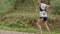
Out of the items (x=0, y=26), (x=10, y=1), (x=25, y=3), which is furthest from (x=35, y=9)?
(x=0, y=26)

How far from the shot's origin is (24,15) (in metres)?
10.2

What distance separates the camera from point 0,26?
9.70 m

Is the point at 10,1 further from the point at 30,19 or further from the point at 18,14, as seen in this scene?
the point at 30,19

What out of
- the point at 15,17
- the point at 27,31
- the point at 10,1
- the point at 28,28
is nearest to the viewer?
the point at 27,31

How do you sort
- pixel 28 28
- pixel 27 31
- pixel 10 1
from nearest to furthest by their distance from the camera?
pixel 27 31 → pixel 28 28 → pixel 10 1

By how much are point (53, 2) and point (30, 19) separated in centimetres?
131

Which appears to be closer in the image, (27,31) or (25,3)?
(27,31)

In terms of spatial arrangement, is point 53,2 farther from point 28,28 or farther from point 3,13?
point 3,13

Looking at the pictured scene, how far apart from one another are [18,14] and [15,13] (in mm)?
282

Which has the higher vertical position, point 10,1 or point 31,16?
point 10,1

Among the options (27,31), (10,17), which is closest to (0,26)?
(10,17)

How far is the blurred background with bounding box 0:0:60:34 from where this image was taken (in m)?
9.61

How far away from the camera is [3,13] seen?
1078 cm

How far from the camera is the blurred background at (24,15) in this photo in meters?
9.61
